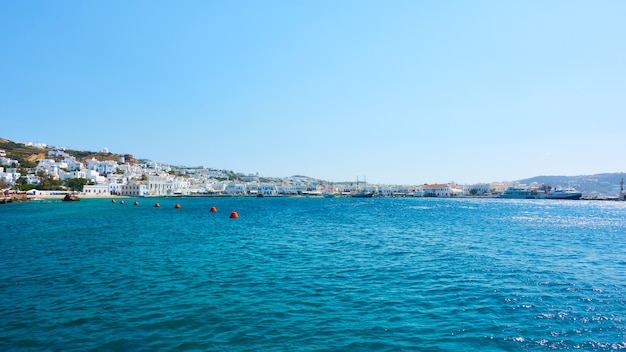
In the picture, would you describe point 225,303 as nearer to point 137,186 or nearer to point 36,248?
point 36,248

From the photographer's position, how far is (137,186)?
13700 cm

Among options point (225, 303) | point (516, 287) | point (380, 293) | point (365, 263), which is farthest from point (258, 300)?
point (516, 287)

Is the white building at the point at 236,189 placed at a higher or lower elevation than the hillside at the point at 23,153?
lower

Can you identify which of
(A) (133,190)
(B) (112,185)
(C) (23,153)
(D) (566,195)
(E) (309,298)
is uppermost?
(C) (23,153)

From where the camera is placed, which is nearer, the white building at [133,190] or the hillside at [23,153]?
the white building at [133,190]

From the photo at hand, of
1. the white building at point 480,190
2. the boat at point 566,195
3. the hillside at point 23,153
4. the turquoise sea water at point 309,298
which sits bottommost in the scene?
the turquoise sea water at point 309,298

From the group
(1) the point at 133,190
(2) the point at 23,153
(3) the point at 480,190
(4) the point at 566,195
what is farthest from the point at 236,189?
(4) the point at 566,195

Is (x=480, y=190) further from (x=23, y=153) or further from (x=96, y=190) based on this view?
(x=23, y=153)

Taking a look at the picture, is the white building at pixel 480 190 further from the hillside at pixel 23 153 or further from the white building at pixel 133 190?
the hillside at pixel 23 153

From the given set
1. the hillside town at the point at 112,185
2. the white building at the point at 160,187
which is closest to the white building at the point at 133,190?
the hillside town at the point at 112,185

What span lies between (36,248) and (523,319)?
2433 centimetres

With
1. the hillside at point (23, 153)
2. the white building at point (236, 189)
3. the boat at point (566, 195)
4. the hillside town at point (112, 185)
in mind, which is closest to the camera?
the hillside town at point (112, 185)

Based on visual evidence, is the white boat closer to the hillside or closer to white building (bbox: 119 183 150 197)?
white building (bbox: 119 183 150 197)

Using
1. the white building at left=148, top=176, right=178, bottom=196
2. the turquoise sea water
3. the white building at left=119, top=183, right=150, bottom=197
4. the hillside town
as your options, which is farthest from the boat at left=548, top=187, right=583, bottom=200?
the white building at left=119, top=183, right=150, bottom=197
